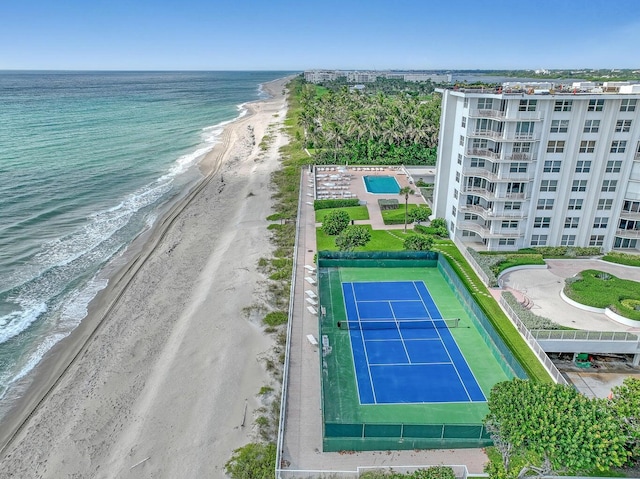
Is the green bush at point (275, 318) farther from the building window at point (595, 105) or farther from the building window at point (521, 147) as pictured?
the building window at point (595, 105)

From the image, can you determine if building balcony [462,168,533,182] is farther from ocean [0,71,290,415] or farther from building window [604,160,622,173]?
ocean [0,71,290,415]

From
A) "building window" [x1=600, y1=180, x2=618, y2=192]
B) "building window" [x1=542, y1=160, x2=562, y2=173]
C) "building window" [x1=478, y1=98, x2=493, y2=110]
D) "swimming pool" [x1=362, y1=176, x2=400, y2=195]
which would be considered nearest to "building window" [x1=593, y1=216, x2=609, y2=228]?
"building window" [x1=600, y1=180, x2=618, y2=192]

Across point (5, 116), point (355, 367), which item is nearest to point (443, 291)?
point (355, 367)

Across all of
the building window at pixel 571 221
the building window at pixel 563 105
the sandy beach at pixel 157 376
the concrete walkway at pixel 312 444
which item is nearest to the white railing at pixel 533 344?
the concrete walkway at pixel 312 444

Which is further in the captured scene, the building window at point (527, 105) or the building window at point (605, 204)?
the building window at point (605, 204)

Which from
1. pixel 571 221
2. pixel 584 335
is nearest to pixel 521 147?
pixel 571 221

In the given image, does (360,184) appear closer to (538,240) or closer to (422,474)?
(538,240)
